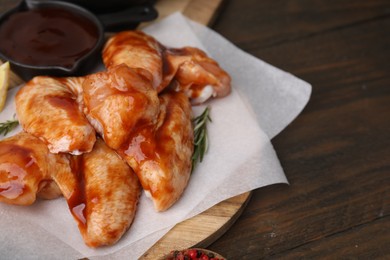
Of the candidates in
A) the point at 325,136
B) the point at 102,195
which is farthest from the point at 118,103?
the point at 325,136

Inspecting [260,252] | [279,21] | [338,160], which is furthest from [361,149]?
[279,21]

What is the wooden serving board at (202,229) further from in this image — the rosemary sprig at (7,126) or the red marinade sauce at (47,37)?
the red marinade sauce at (47,37)

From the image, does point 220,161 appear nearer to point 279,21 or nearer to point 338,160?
point 338,160

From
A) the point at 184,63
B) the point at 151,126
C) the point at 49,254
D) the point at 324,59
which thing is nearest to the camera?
the point at 49,254

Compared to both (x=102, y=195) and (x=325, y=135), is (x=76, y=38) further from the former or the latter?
(x=325, y=135)

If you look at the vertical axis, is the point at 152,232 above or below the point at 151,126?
below

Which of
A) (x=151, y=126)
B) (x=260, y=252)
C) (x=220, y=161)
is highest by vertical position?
(x=151, y=126)

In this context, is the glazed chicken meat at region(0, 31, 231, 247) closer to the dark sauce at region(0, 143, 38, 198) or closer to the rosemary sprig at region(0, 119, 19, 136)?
the dark sauce at region(0, 143, 38, 198)
